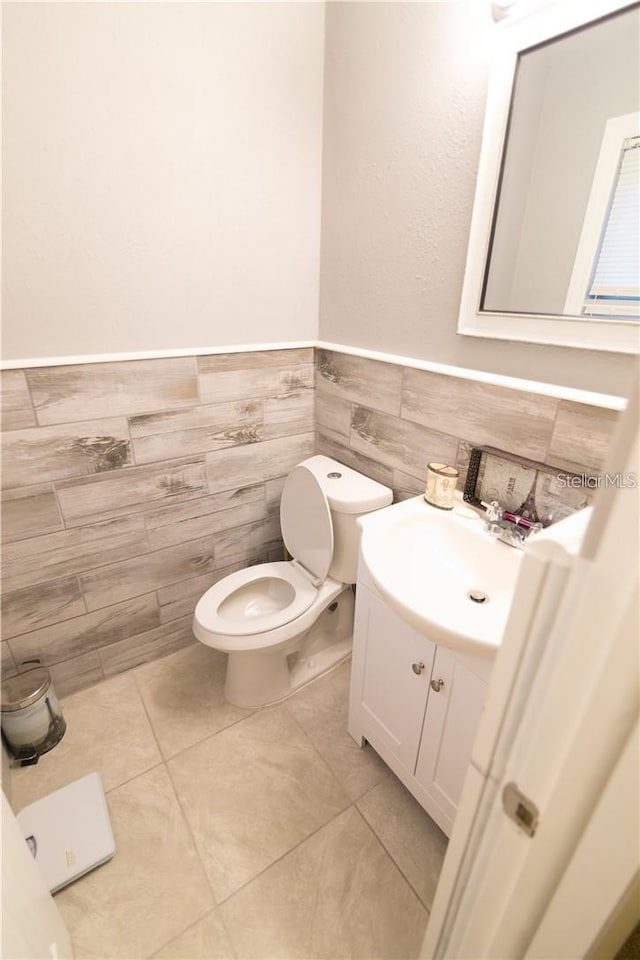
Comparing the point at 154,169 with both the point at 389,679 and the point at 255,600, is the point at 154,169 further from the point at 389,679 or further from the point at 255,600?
the point at 389,679

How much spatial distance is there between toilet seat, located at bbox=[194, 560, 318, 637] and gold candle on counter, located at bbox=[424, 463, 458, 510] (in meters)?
0.58

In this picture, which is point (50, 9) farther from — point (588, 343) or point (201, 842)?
point (201, 842)

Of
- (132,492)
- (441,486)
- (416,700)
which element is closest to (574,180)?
(441,486)

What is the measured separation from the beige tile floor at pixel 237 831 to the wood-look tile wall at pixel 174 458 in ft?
1.01

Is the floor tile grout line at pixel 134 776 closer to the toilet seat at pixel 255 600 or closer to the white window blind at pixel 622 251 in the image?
the toilet seat at pixel 255 600

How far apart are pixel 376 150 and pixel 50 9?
0.88 metres

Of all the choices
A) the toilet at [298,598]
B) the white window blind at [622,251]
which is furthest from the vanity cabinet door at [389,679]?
the white window blind at [622,251]

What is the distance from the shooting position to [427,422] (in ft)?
4.49

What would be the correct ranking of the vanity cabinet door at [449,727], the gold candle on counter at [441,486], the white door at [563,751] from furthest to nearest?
the gold candle on counter at [441,486] → the vanity cabinet door at [449,727] → the white door at [563,751]

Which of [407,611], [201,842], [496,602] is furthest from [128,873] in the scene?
[496,602]

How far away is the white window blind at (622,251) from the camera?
0.89 metres

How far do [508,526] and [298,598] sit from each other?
0.77 m

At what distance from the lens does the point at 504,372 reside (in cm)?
114

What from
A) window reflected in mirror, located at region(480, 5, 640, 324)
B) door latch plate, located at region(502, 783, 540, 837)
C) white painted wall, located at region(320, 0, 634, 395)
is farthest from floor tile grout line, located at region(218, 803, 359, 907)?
window reflected in mirror, located at region(480, 5, 640, 324)
